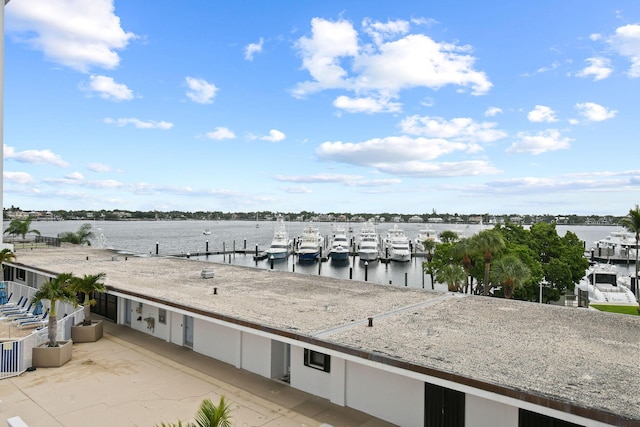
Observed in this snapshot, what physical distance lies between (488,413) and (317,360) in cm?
477

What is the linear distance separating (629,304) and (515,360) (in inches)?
1456

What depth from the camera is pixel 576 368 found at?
869cm

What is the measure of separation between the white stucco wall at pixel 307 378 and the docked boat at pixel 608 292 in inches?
1222

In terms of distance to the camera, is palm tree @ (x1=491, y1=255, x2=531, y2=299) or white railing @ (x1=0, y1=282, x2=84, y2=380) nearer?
white railing @ (x1=0, y1=282, x2=84, y2=380)

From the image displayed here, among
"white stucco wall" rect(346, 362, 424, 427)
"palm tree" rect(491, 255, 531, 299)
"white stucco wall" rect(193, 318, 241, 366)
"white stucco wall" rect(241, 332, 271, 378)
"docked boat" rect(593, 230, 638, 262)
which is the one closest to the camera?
"white stucco wall" rect(346, 362, 424, 427)

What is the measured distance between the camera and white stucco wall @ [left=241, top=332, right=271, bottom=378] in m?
13.4

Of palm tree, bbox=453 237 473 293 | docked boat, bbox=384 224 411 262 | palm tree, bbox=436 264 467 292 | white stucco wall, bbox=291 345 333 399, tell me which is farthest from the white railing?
docked boat, bbox=384 224 411 262

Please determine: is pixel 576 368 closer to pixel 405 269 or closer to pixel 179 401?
pixel 179 401

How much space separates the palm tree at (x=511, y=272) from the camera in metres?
28.7

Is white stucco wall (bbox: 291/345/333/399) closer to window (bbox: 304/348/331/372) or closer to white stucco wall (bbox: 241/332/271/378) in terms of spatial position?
window (bbox: 304/348/331/372)

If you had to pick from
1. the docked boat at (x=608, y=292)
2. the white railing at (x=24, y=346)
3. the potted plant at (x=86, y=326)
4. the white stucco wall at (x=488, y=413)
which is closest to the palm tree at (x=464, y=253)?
the docked boat at (x=608, y=292)

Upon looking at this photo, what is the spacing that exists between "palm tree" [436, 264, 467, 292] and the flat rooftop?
633 inches

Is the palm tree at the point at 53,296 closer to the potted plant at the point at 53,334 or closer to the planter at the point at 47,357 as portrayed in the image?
the potted plant at the point at 53,334

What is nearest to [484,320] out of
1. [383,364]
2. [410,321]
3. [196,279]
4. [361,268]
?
[410,321]
